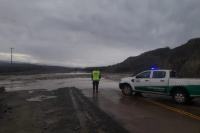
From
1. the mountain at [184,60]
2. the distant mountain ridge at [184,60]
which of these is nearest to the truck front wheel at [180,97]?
the mountain at [184,60]

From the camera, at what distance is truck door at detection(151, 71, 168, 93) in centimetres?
1191

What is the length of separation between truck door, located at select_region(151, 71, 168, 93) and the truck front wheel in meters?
0.73

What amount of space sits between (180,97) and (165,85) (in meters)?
1.12

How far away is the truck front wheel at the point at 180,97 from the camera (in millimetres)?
10867

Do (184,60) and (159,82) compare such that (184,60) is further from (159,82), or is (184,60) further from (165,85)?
(165,85)

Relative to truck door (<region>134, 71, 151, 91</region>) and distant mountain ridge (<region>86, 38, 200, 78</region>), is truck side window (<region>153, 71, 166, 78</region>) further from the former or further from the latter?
distant mountain ridge (<region>86, 38, 200, 78</region>)

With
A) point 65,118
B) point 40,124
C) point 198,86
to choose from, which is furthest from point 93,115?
point 198,86

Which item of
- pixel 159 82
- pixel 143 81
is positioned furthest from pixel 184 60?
pixel 159 82

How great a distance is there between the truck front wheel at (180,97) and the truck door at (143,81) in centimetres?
198

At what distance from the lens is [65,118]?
8172mm

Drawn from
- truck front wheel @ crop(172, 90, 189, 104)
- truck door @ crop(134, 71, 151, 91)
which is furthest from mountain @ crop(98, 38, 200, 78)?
truck front wheel @ crop(172, 90, 189, 104)

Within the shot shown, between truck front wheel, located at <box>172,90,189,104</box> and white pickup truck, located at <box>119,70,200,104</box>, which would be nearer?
white pickup truck, located at <box>119,70,200,104</box>

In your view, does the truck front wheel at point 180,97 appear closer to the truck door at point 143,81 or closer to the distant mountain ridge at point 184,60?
the truck door at point 143,81

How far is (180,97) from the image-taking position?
11.0m
